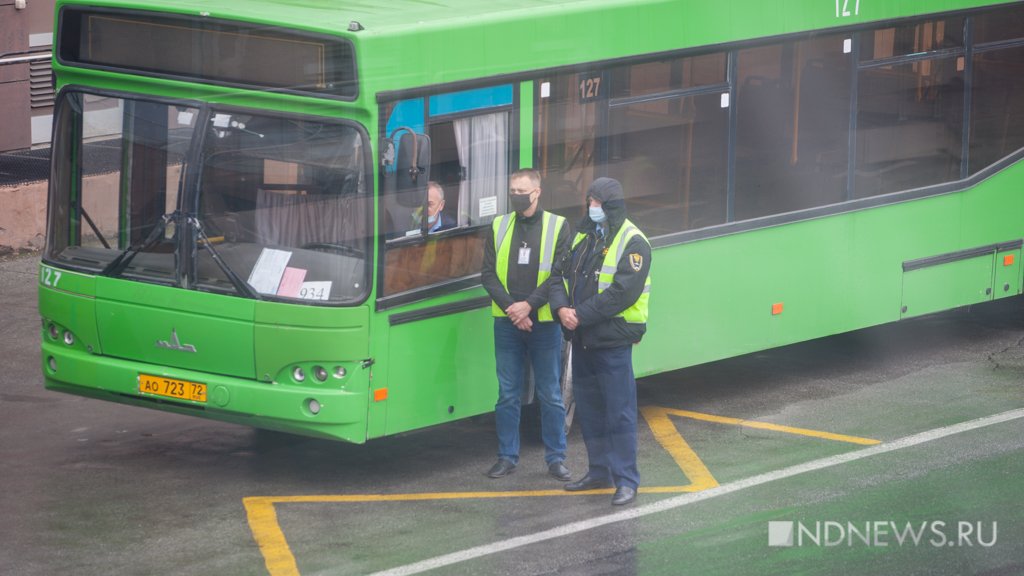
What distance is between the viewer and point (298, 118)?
29.0 feet

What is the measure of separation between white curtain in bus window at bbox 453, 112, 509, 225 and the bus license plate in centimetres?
174

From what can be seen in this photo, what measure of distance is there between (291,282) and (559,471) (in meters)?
1.95

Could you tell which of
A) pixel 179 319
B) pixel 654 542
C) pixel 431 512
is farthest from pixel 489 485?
pixel 179 319

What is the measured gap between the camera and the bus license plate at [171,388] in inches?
359

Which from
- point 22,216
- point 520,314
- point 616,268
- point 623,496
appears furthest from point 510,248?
point 22,216

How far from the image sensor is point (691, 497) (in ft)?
30.7

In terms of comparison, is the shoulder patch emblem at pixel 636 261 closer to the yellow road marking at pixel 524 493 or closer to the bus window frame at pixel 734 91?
the bus window frame at pixel 734 91

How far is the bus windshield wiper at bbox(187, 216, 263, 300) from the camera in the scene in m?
8.96

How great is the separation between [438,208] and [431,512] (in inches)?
66.1

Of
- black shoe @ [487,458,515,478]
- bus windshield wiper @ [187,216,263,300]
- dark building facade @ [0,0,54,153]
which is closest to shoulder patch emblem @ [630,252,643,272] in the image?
black shoe @ [487,458,515,478]

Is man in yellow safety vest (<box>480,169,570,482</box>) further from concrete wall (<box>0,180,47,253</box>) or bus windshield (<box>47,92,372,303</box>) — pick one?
concrete wall (<box>0,180,47,253</box>)

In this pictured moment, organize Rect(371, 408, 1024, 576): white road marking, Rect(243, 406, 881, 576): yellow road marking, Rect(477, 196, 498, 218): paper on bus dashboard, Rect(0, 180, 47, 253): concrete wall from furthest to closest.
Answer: Rect(0, 180, 47, 253): concrete wall → Rect(477, 196, 498, 218): paper on bus dashboard → Rect(243, 406, 881, 576): yellow road marking → Rect(371, 408, 1024, 576): white road marking

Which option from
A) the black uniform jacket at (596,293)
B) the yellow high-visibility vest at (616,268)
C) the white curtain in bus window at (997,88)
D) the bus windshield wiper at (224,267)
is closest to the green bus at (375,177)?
the bus windshield wiper at (224,267)

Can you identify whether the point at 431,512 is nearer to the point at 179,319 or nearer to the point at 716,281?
the point at 179,319
